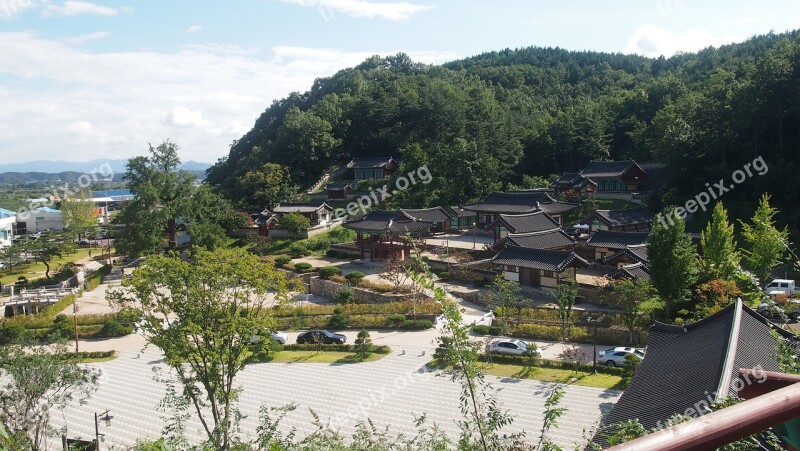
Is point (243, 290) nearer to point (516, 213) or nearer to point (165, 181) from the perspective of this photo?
point (516, 213)

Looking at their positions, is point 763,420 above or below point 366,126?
below

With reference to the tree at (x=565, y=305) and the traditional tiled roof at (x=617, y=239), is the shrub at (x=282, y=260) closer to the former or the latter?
the traditional tiled roof at (x=617, y=239)

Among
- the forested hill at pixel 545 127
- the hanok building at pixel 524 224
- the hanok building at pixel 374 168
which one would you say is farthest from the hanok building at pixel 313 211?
Result: the hanok building at pixel 524 224

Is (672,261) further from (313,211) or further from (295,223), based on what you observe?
(313,211)

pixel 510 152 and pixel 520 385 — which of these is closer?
pixel 520 385

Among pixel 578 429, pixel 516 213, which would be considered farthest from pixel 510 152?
pixel 578 429

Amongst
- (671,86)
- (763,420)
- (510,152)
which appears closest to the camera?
(763,420)

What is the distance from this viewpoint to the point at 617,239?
32.8m

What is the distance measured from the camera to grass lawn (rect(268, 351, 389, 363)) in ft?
78.8

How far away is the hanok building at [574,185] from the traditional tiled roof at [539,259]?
16.9 meters

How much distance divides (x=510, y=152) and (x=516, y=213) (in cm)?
1444

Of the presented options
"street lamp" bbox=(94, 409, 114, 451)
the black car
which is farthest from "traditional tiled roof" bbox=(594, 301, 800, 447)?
the black car

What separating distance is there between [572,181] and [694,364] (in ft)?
125

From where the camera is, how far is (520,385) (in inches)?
795
